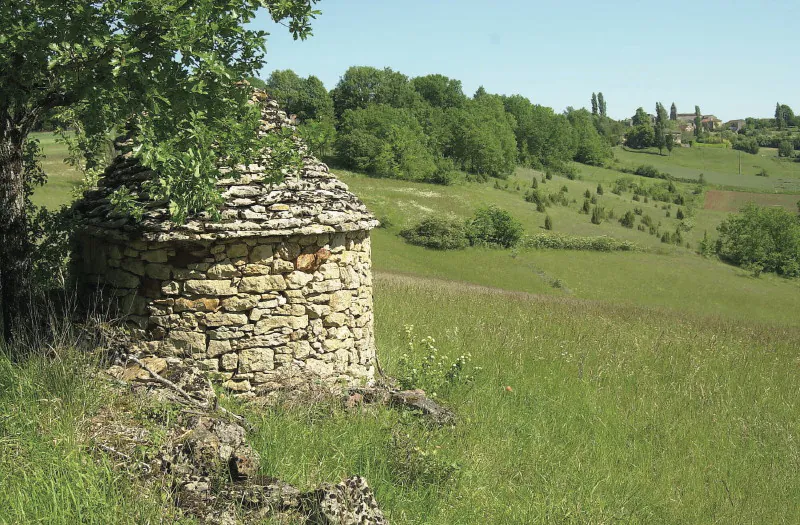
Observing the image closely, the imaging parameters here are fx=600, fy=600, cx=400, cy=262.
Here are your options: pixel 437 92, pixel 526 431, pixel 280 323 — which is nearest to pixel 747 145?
pixel 437 92

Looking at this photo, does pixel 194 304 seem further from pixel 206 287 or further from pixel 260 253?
pixel 260 253

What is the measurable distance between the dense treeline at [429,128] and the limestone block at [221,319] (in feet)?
92.0

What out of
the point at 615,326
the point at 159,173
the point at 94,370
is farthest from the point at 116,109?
the point at 615,326

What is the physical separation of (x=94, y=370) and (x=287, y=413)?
187 cm

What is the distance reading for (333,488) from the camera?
4.36 m

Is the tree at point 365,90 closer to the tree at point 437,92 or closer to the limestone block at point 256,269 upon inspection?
the tree at point 437,92

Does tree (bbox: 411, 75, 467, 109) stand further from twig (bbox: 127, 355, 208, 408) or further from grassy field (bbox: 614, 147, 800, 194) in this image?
twig (bbox: 127, 355, 208, 408)

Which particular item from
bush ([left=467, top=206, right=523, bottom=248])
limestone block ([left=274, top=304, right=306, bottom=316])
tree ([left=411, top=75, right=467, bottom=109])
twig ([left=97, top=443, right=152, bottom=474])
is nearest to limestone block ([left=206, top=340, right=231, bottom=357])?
limestone block ([left=274, top=304, right=306, bottom=316])

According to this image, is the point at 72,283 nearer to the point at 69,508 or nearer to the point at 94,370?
the point at 94,370

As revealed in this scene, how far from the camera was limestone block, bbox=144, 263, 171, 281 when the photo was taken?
21.2ft

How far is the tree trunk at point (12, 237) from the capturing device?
255 inches

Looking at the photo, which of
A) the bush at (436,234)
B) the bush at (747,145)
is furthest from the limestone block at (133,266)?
the bush at (747,145)

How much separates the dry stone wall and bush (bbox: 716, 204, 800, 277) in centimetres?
5486

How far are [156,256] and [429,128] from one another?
261 feet
